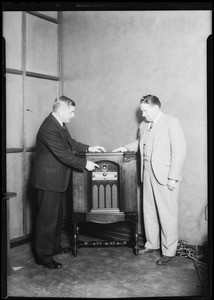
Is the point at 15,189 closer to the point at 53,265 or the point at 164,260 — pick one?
the point at 53,265

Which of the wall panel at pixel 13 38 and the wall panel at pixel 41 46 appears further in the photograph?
the wall panel at pixel 41 46

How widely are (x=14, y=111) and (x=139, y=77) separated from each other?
1519 millimetres

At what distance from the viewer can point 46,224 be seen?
10.3 feet

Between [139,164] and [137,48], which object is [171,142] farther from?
[137,48]

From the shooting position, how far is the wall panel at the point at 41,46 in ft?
13.0

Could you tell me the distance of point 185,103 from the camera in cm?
345

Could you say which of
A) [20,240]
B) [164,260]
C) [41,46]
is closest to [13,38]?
[41,46]

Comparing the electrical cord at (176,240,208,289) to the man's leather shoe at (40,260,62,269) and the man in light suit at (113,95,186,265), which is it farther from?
the man's leather shoe at (40,260,62,269)

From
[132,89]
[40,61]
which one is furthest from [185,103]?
[40,61]

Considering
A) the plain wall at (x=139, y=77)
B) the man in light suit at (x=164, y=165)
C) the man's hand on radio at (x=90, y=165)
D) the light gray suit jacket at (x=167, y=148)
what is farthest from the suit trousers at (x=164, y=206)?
the man's hand on radio at (x=90, y=165)

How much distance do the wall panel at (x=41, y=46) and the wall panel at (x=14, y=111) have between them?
283 millimetres

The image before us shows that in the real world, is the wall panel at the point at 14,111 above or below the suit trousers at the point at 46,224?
above

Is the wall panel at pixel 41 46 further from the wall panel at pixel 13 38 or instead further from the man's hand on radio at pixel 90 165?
the man's hand on radio at pixel 90 165

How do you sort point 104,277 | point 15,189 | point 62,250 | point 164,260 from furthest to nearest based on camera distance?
point 15,189, point 62,250, point 164,260, point 104,277
